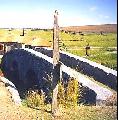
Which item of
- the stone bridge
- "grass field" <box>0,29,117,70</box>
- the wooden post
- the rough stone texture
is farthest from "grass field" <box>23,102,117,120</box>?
"grass field" <box>0,29,117,70</box>

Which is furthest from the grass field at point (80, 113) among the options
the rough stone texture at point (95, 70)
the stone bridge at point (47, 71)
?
the rough stone texture at point (95, 70)

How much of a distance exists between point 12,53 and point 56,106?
20.7 m

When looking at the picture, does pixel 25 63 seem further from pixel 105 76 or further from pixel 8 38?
pixel 8 38

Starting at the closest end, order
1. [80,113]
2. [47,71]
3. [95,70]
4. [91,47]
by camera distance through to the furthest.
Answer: [80,113], [95,70], [47,71], [91,47]

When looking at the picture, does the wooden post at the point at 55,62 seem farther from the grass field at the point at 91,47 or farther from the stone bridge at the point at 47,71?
the grass field at the point at 91,47

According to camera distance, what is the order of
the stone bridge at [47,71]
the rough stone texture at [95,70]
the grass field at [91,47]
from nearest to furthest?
the stone bridge at [47,71], the rough stone texture at [95,70], the grass field at [91,47]

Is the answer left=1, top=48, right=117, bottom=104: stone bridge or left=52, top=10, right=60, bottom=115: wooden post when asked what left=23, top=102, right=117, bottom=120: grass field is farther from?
left=1, top=48, right=117, bottom=104: stone bridge

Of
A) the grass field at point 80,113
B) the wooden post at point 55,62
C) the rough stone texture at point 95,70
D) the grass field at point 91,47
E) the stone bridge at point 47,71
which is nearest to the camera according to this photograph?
the grass field at point 80,113

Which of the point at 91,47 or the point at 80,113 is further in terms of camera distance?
the point at 91,47

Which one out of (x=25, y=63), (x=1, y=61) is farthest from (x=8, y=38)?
(x=25, y=63)

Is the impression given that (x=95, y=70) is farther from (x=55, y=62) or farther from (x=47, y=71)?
(x=55, y=62)

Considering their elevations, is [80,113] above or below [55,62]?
below

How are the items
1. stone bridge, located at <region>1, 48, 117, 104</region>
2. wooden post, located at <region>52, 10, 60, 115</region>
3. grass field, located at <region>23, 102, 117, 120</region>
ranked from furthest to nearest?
1. stone bridge, located at <region>1, 48, 117, 104</region>
2. wooden post, located at <region>52, 10, 60, 115</region>
3. grass field, located at <region>23, 102, 117, 120</region>

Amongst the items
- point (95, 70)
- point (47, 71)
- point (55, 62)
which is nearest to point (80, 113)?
point (55, 62)
